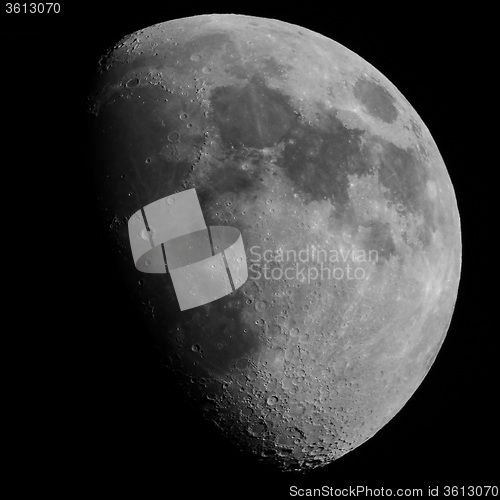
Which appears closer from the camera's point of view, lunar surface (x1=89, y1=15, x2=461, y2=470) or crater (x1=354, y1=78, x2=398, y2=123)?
Answer: lunar surface (x1=89, y1=15, x2=461, y2=470)

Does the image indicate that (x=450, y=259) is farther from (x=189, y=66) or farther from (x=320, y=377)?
(x=189, y=66)

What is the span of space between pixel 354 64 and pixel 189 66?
117 cm

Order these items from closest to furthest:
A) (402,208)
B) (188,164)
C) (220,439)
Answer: (188,164)
(402,208)
(220,439)

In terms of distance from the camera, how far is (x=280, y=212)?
4902 millimetres

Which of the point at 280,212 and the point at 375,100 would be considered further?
the point at 375,100

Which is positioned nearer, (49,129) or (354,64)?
(49,129)

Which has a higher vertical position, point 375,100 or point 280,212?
point 375,100

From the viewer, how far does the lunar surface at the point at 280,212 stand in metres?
4.92

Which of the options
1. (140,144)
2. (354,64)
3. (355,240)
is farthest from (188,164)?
(354,64)

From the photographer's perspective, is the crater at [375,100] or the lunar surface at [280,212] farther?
the crater at [375,100]

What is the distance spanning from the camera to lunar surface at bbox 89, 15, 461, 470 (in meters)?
4.92

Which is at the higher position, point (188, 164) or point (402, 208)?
point (188, 164)

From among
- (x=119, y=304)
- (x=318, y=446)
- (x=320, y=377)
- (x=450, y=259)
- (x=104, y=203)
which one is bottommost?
(x=318, y=446)

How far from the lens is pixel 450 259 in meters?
5.70
